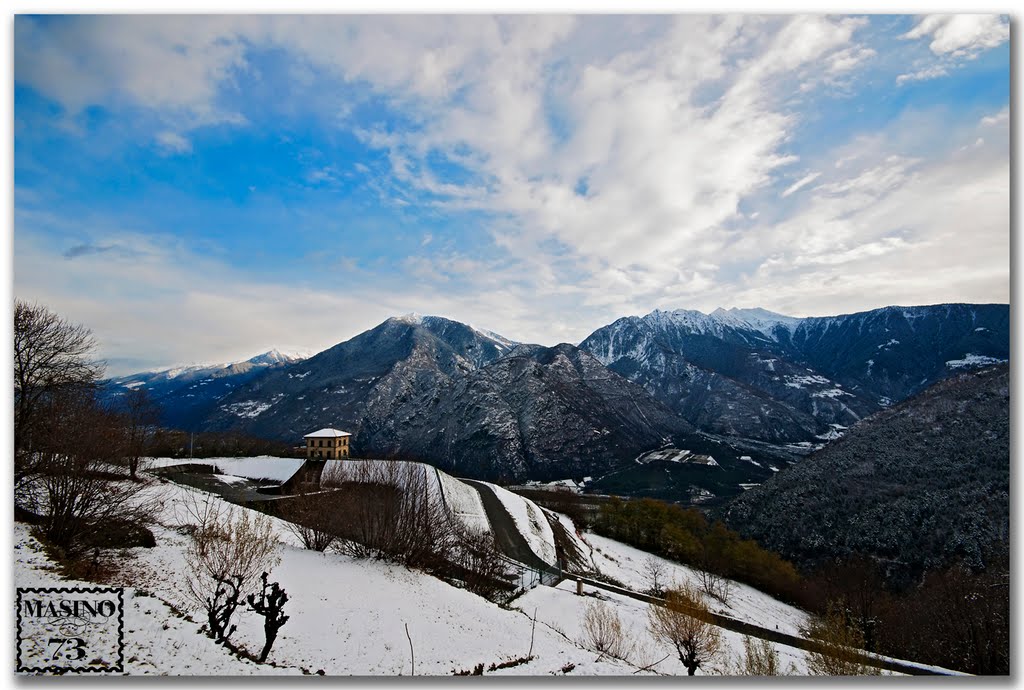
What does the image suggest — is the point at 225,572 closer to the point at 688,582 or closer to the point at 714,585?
the point at 688,582

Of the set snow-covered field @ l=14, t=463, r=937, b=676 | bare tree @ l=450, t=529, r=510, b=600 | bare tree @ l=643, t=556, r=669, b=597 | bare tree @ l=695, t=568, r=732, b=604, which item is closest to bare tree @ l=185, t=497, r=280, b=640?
snow-covered field @ l=14, t=463, r=937, b=676

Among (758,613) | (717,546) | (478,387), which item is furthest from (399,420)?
(758,613)

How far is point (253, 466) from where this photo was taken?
52.2 metres

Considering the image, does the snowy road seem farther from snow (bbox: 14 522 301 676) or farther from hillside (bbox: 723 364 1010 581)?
hillside (bbox: 723 364 1010 581)

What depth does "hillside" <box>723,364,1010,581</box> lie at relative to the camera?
51406 millimetres

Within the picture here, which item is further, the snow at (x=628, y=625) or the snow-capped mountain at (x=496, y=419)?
the snow-capped mountain at (x=496, y=419)

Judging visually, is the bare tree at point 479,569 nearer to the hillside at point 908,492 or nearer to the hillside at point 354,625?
the hillside at point 354,625

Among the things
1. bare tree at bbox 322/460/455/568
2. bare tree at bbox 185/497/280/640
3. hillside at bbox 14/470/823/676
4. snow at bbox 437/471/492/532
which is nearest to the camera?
hillside at bbox 14/470/823/676

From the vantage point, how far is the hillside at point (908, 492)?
51.4 metres

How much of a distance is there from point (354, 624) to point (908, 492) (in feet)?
251

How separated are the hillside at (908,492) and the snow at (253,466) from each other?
65.5 meters

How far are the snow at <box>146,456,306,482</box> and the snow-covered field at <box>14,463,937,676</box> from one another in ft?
92.0

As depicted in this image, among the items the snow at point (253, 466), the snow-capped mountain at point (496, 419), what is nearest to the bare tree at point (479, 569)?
the snow at point (253, 466)

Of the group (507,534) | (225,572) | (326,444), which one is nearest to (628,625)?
(225,572)
